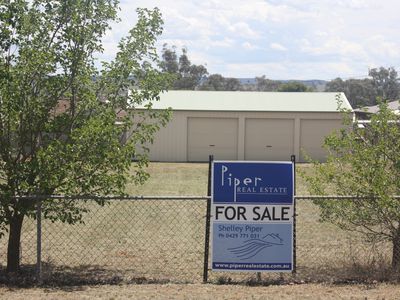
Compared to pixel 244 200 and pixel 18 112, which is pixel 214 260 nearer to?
pixel 244 200

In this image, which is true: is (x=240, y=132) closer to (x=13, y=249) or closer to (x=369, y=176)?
(x=369, y=176)

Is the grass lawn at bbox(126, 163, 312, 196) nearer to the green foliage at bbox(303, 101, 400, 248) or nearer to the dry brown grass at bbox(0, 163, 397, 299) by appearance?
the dry brown grass at bbox(0, 163, 397, 299)

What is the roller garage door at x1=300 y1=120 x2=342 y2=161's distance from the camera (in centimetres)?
3562

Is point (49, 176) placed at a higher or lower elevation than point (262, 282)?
higher

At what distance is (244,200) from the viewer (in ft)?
25.3

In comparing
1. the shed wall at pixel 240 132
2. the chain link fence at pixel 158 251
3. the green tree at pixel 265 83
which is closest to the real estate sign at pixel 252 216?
the chain link fence at pixel 158 251

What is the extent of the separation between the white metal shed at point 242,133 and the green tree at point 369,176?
27.0 metres

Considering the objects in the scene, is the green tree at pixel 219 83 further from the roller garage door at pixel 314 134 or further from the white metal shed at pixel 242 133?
the roller garage door at pixel 314 134

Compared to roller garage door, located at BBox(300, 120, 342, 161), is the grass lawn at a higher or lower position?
lower

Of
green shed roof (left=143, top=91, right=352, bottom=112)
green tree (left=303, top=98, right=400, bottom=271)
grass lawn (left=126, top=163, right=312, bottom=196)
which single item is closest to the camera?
green tree (left=303, top=98, right=400, bottom=271)

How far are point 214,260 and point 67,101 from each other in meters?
2.85

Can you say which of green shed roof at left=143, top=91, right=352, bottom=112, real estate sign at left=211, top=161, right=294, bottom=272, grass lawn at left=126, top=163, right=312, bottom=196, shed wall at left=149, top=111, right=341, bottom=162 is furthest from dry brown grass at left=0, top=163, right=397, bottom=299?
A: green shed roof at left=143, top=91, right=352, bottom=112

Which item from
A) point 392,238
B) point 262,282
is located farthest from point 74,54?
point 392,238

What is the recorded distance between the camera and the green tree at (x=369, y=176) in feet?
26.2
